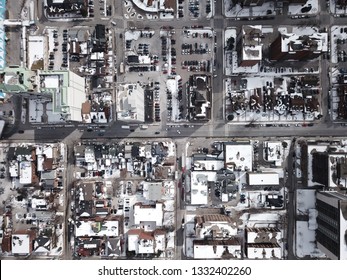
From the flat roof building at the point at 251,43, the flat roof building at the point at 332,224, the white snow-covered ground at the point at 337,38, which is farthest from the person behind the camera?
the white snow-covered ground at the point at 337,38

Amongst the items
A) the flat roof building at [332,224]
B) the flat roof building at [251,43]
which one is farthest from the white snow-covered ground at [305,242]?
the flat roof building at [251,43]

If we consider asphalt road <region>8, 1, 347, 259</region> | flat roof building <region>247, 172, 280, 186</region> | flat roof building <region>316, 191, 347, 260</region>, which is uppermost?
asphalt road <region>8, 1, 347, 259</region>

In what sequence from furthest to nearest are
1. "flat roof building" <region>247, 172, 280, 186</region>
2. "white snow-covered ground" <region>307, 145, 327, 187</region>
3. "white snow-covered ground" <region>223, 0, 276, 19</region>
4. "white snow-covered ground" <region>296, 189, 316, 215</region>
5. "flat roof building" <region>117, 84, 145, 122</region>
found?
"white snow-covered ground" <region>223, 0, 276, 19</region>, "white snow-covered ground" <region>296, 189, 316, 215</region>, "white snow-covered ground" <region>307, 145, 327, 187</region>, "flat roof building" <region>247, 172, 280, 186</region>, "flat roof building" <region>117, 84, 145, 122</region>

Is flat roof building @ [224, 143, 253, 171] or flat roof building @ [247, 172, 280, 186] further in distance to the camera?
flat roof building @ [224, 143, 253, 171]

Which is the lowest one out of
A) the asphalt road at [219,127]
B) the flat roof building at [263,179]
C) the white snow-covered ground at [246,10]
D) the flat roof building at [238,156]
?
the flat roof building at [263,179]

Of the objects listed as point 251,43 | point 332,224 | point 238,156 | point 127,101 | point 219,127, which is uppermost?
point 251,43

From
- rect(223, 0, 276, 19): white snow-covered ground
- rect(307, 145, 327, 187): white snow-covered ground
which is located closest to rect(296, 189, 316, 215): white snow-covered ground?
rect(307, 145, 327, 187): white snow-covered ground

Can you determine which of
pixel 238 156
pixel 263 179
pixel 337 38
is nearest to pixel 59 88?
pixel 238 156

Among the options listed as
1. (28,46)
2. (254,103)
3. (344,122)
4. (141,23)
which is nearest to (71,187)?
(28,46)

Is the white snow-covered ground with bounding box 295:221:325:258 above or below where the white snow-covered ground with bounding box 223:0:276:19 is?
below

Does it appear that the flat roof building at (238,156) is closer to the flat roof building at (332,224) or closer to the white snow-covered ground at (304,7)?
the flat roof building at (332,224)

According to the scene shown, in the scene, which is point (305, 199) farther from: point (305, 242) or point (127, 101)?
point (127, 101)

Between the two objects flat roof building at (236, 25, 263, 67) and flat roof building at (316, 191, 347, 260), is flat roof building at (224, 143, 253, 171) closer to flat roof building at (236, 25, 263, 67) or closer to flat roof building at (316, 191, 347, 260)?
flat roof building at (316, 191, 347, 260)

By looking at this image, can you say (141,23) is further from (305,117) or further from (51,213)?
(51,213)
